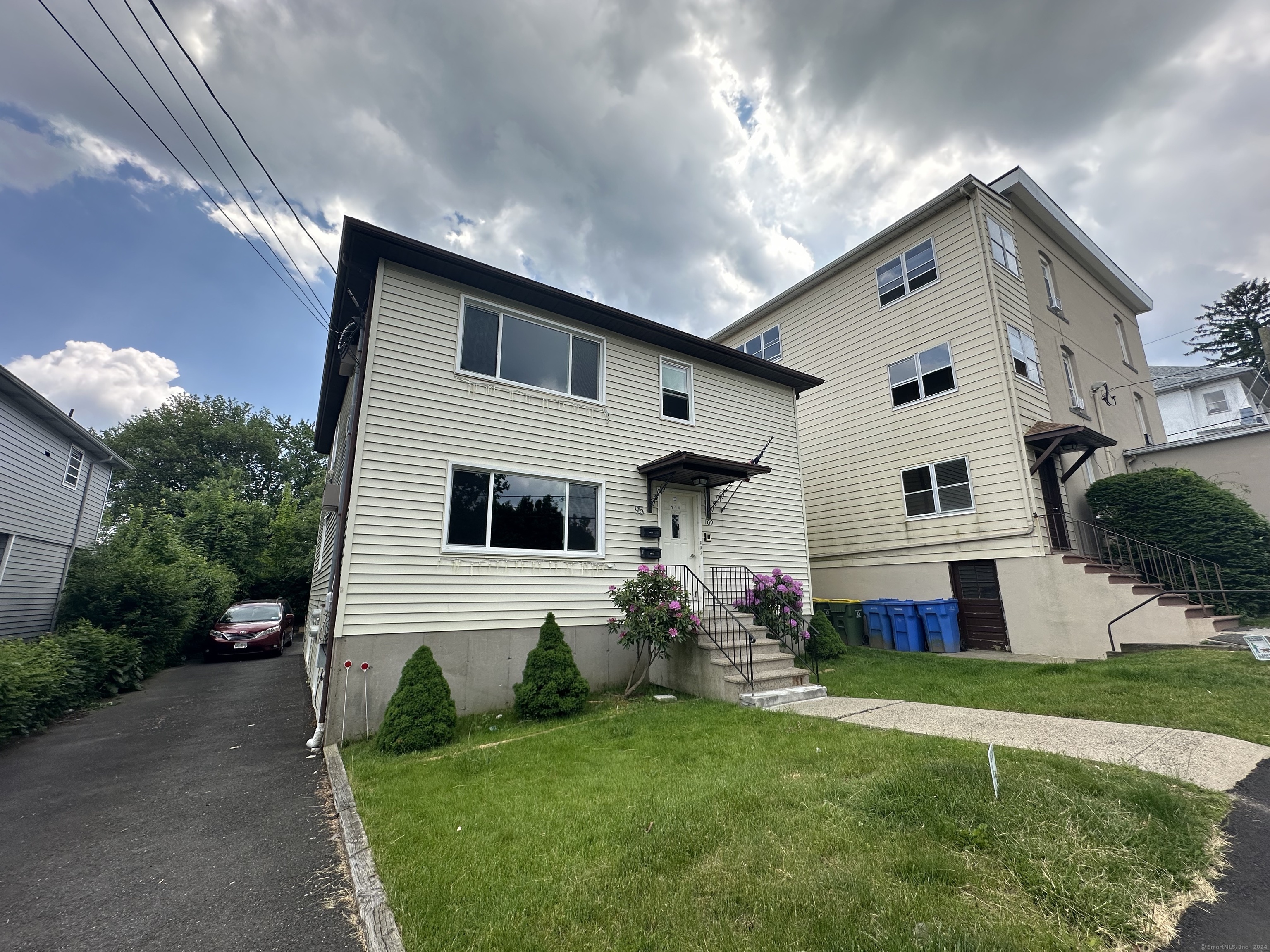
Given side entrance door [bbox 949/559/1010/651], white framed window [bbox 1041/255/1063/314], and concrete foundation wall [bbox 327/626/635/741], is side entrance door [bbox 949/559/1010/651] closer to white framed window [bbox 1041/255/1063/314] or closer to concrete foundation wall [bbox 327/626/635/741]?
concrete foundation wall [bbox 327/626/635/741]

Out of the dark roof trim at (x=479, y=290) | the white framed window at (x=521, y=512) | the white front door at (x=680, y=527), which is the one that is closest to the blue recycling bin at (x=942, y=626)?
the white front door at (x=680, y=527)

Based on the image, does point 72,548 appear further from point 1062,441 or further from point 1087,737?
point 1062,441

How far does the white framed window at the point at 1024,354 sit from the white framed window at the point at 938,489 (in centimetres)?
256

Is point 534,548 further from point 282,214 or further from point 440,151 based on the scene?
point 440,151

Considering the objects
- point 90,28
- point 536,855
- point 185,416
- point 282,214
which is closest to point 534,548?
point 536,855

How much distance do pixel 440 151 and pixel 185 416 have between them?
35.5 m

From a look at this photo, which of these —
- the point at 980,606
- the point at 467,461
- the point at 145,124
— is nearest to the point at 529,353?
the point at 467,461

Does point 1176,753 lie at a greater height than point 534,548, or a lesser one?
lesser

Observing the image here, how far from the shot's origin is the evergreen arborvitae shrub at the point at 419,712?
591 cm

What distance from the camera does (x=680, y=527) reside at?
9883mm

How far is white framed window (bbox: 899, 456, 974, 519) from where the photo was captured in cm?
1180

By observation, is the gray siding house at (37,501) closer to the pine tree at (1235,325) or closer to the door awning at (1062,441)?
the door awning at (1062,441)

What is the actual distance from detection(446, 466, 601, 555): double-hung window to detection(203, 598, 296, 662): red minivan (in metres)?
11.9

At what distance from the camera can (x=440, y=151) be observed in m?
10.7
